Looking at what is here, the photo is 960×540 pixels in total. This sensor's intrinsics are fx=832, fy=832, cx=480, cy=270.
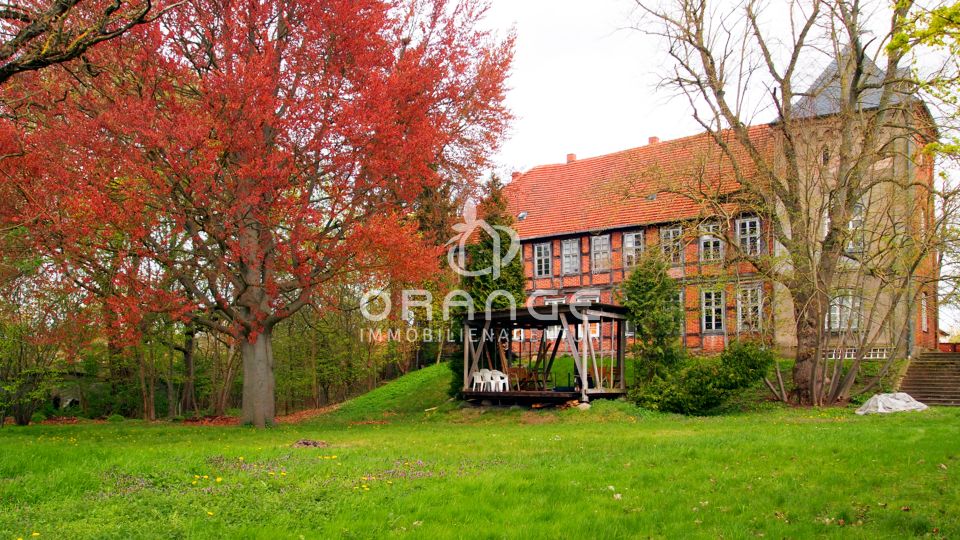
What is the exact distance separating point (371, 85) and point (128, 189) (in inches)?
198

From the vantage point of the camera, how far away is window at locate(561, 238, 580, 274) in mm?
33000

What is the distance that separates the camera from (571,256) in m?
33.2

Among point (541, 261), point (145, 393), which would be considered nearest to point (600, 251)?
point (541, 261)

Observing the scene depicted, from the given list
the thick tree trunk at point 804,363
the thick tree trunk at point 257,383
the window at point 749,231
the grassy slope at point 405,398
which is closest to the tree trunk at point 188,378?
the grassy slope at point 405,398

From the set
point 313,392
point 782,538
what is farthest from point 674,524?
point 313,392

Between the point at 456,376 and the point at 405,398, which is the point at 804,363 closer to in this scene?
the point at 456,376

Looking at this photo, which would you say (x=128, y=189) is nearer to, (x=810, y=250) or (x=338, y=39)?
(x=338, y=39)

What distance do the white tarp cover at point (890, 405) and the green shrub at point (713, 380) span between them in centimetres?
254

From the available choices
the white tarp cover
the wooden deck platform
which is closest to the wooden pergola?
the wooden deck platform

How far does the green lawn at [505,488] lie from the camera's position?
23.3 feet

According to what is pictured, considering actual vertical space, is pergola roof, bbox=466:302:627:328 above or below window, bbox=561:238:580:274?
below

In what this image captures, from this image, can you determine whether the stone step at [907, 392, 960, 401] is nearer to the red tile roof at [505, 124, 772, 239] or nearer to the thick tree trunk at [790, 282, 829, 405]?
the thick tree trunk at [790, 282, 829, 405]

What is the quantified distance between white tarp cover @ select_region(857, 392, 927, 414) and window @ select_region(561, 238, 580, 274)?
14.8 metres

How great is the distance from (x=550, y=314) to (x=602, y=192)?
21.7ft
